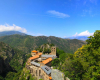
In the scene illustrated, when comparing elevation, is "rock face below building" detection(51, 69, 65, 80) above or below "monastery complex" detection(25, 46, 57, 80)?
above

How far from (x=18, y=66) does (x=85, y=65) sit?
10555 centimetres

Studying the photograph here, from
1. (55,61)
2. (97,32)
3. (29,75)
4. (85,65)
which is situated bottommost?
(29,75)

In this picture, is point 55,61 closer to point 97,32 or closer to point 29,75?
point 29,75

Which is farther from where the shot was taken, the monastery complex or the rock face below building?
the monastery complex

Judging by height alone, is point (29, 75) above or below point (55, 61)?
below

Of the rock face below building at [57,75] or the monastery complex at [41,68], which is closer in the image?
the rock face below building at [57,75]

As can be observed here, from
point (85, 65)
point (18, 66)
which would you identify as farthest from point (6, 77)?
point (85, 65)

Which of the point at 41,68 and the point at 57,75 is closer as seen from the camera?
the point at 57,75

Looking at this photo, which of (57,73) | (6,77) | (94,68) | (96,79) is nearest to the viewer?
(96,79)

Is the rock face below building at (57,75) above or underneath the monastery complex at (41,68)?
above

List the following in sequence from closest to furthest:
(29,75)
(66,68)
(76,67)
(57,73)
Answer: (57,73)
(76,67)
(66,68)
(29,75)

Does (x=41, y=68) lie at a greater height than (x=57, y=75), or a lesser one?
lesser

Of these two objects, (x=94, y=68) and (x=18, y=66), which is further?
(x=18, y=66)

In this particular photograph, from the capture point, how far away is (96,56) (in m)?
13.0
